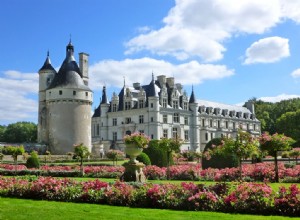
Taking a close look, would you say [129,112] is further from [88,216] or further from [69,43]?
[88,216]

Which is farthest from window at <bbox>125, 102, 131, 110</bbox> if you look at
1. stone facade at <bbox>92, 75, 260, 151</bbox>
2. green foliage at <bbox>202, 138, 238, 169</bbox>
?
green foliage at <bbox>202, 138, 238, 169</bbox>

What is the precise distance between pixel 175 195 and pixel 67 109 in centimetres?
3869


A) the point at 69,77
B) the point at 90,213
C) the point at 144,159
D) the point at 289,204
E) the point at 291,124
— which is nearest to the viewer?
the point at 289,204

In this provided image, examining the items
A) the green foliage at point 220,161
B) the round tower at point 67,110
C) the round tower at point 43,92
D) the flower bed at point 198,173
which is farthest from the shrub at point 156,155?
the round tower at point 43,92

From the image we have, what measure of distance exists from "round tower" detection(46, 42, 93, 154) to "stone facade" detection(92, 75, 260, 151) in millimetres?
5508

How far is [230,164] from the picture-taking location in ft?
69.6

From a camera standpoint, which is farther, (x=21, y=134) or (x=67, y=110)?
(x=21, y=134)

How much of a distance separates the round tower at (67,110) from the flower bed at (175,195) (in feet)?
115

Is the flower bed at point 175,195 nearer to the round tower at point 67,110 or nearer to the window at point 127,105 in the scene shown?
the round tower at point 67,110

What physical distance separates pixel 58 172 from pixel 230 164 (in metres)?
9.61

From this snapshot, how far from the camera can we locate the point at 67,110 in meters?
46.7

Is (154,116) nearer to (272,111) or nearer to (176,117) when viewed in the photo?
(176,117)

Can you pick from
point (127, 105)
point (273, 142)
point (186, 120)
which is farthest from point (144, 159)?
point (186, 120)

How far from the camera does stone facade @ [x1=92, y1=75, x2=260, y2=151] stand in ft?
169
